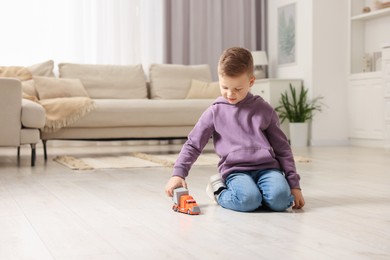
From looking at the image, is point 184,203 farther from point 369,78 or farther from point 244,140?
point 369,78

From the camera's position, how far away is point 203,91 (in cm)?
597

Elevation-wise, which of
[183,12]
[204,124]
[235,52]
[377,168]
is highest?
[183,12]

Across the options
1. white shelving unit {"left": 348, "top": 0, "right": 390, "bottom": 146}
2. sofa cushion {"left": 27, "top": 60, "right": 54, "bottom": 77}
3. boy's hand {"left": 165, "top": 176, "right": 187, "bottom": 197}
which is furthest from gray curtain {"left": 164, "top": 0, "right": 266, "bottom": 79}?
boy's hand {"left": 165, "top": 176, "right": 187, "bottom": 197}

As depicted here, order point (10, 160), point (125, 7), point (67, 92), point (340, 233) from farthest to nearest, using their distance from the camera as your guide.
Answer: point (125, 7) → point (67, 92) → point (10, 160) → point (340, 233)

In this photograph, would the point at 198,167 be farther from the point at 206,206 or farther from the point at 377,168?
the point at 206,206

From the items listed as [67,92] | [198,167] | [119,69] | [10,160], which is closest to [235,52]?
[198,167]

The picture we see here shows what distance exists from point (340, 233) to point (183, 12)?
5.48 metres

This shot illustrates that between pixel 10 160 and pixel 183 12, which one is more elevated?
pixel 183 12

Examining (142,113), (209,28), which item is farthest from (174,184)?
(209,28)

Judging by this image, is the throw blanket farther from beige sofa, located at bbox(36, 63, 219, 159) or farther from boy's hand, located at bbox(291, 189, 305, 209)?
boy's hand, located at bbox(291, 189, 305, 209)

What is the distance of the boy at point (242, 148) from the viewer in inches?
88.8

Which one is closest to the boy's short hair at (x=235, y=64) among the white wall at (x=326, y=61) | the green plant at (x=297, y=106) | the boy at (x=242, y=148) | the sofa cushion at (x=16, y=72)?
the boy at (x=242, y=148)

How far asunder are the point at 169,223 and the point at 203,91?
401 centimetres

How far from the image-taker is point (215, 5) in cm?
715
